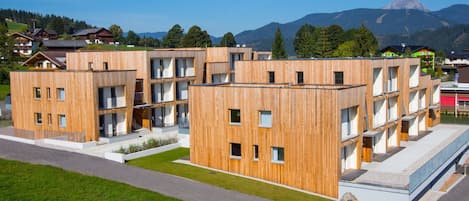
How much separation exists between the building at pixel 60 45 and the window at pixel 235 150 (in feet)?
236

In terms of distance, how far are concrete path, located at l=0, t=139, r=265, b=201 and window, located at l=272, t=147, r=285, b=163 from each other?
3908 mm

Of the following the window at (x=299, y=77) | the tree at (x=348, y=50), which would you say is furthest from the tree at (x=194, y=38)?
the window at (x=299, y=77)

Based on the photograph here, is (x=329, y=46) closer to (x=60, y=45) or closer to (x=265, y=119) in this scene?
(x=60, y=45)

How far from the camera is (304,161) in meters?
27.3

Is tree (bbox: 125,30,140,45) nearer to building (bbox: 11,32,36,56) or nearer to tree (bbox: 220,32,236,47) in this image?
tree (bbox: 220,32,236,47)

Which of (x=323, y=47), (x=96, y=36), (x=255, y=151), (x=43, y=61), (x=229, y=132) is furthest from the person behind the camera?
(x=96, y=36)

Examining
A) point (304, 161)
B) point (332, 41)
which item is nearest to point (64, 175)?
point (304, 161)

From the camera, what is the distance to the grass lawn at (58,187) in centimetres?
2209

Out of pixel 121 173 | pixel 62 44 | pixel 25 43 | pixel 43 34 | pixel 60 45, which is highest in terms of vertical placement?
pixel 43 34

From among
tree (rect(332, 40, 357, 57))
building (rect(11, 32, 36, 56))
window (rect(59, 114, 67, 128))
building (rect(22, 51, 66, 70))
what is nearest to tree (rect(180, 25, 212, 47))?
building (rect(11, 32, 36, 56))

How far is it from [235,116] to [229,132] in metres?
0.91

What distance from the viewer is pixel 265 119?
28.6 metres

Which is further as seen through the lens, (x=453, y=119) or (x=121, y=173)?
(x=453, y=119)

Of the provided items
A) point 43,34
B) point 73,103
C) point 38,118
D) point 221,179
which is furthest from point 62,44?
point 221,179
